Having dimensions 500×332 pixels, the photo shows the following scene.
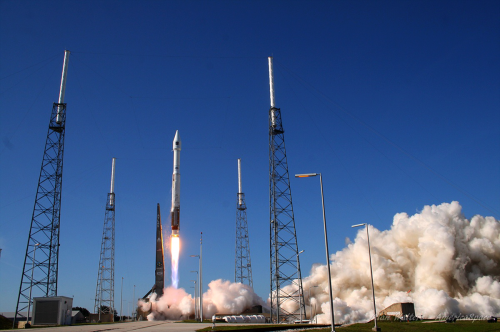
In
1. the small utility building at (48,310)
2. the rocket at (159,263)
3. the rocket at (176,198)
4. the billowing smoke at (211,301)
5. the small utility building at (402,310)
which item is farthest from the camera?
the rocket at (159,263)

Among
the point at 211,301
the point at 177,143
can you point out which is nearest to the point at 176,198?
the point at 177,143

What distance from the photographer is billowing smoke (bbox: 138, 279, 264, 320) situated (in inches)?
2869

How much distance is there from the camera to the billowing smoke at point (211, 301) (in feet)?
239

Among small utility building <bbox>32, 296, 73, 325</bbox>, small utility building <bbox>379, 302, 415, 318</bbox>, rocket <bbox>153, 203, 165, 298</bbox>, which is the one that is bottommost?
small utility building <bbox>379, 302, 415, 318</bbox>

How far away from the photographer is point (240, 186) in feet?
236

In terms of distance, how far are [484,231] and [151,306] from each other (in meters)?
61.7

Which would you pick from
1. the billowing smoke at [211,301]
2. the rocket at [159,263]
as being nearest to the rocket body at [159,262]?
the rocket at [159,263]

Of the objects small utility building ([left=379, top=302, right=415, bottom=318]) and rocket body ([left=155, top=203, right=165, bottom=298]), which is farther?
rocket body ([left=155, top=203, right=165, bottom=298])

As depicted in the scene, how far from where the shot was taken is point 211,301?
246 feet

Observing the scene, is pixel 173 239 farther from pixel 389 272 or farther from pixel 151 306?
pixel 389 272

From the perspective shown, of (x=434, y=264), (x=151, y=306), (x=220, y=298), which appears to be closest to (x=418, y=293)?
(x=434, y=264)

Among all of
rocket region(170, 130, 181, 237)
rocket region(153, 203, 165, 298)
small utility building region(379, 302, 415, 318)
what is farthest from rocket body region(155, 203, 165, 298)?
small utility building region(379, 302, 415, 318)

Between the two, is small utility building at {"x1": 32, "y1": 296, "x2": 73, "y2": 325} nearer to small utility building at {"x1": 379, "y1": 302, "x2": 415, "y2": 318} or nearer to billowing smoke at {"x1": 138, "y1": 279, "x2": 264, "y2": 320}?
billowing smoke at {"x1": 138, "y1": 279, "x2": 264, "y2": 320}

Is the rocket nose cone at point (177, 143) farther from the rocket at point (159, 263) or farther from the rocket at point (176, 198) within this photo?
the rocket at point (159, 263)
